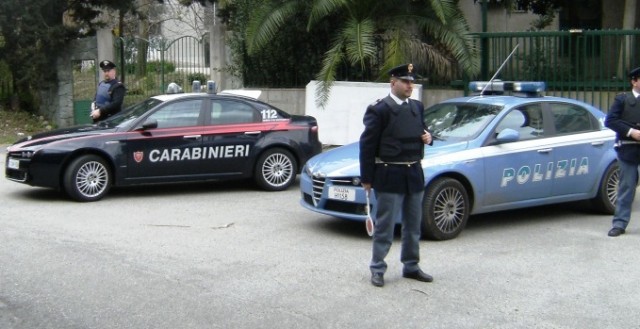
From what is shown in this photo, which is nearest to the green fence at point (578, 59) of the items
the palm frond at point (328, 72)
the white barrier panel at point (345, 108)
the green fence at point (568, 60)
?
the green fence at point (568, 60)

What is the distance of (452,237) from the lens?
8.53 m

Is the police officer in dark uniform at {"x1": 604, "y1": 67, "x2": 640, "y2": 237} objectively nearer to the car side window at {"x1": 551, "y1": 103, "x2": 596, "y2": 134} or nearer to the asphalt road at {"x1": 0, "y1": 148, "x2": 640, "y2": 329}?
the asphalt road at {"x1": 0, "y1": 148, "x2": 640, "y2": 329}

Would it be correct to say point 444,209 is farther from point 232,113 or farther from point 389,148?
point 232,113

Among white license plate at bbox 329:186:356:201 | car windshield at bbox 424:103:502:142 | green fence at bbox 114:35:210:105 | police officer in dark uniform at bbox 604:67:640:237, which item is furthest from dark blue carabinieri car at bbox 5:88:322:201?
green fence at bbox 114:35:210:105

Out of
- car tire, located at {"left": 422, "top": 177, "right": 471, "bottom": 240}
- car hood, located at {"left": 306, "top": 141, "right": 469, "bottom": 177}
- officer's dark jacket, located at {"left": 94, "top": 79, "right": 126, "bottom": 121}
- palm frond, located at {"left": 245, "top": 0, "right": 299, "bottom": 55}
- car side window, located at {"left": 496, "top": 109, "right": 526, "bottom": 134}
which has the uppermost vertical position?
palm frond, located at {"left": 245, "top": 0, "right": 299, "bottom": 55}

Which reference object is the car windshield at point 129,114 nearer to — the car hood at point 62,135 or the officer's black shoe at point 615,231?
the car hood at point 62,135

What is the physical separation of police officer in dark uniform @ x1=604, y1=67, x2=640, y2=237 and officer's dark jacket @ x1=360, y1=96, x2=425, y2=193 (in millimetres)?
2956

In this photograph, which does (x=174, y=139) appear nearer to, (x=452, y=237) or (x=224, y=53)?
Result: (x=452, y=237)

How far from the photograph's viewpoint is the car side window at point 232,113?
11.4 meters

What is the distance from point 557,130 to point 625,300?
10.8 ft

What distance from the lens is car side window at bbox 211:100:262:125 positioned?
11383 millimetres

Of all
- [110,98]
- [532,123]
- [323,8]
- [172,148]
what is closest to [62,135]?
[172,148]

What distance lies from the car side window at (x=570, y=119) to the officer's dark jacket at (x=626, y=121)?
909mm

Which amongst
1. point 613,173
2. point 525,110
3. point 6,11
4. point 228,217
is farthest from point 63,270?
point 6,11
